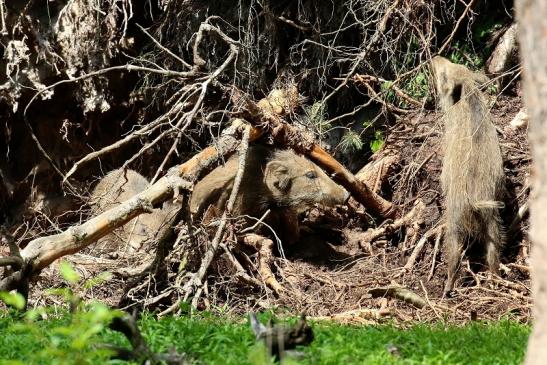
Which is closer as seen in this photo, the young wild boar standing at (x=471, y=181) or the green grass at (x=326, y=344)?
the green grass at (x=326, y=344)

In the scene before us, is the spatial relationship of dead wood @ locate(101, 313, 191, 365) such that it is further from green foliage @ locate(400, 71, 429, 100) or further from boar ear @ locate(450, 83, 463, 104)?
green foliage @ locate(400, 71, 429, 100)

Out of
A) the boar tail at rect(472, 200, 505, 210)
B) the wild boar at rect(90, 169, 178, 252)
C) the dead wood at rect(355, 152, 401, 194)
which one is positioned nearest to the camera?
the boar tail at rect(472, 200, 505, 210)

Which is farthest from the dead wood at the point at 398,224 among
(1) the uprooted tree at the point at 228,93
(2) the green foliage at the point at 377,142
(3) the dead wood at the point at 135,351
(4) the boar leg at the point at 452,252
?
(3) the dead wood at the point at 135,351

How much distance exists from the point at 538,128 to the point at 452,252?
565cm

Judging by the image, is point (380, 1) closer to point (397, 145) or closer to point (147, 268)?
point (397, 145)

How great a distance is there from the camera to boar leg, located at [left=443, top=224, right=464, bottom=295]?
829 centimetres

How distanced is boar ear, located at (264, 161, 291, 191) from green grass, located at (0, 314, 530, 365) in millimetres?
4192

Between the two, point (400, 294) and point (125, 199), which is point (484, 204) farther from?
point (125, 199)

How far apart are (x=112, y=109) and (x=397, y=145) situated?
3711 mm

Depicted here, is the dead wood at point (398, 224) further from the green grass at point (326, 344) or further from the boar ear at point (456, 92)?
the green grass at point (326, 344)

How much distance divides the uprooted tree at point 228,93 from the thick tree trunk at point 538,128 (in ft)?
17.5

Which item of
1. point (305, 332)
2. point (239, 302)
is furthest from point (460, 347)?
point (239, 302)

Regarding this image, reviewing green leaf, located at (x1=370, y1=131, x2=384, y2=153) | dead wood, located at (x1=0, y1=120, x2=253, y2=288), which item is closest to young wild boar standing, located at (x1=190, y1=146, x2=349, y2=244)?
green leaf, located at (x1=370, y1=131, x2=384, y2=153)

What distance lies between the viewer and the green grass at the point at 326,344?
14.1 ft
